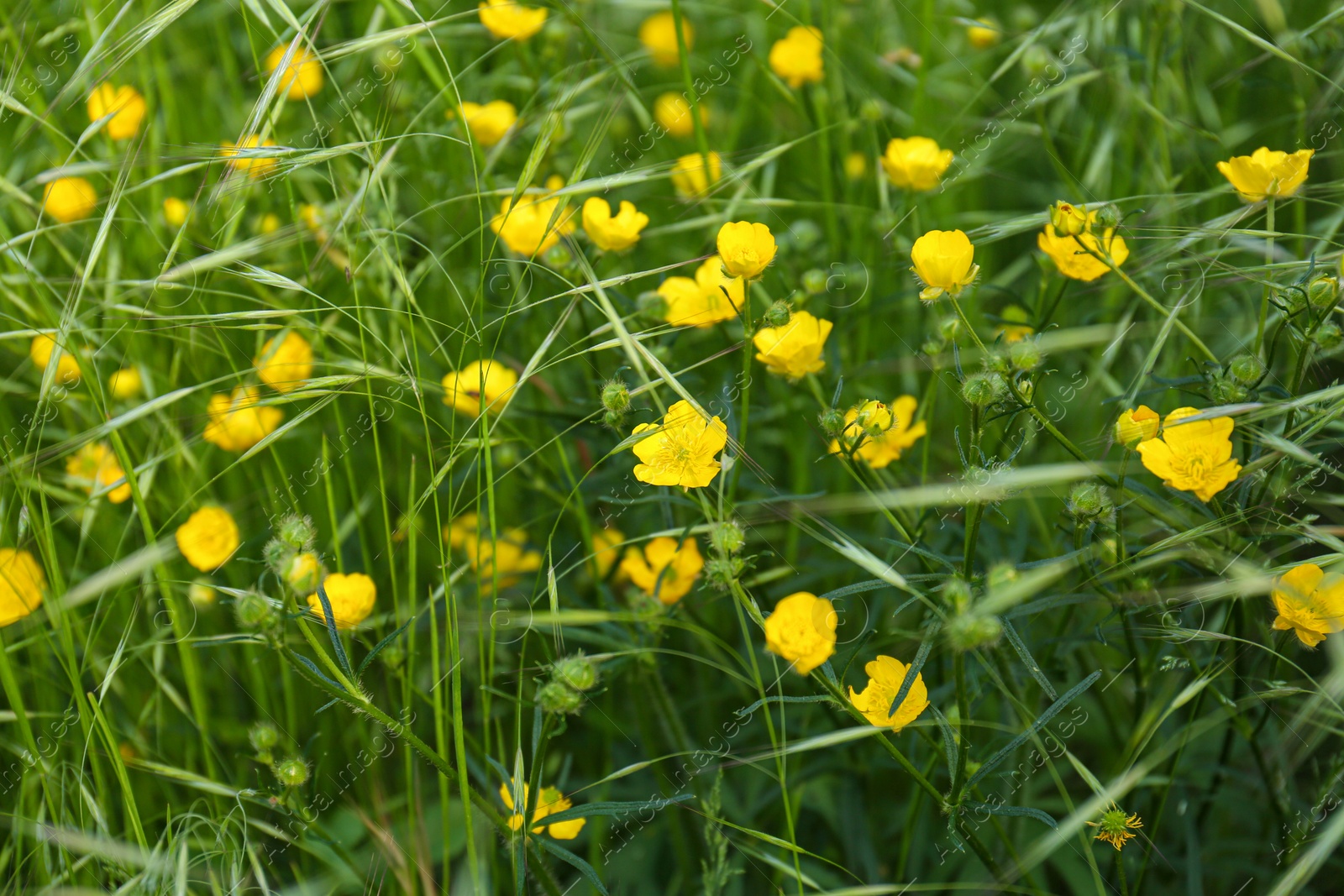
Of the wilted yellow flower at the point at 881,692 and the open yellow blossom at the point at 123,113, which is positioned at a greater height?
the open yellow blossom at the point at 123,113

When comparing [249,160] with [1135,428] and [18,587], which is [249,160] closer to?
[18,587]

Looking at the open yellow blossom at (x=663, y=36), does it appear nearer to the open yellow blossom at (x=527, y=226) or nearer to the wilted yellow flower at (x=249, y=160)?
the open yellow blossom at (x=527, y=226)

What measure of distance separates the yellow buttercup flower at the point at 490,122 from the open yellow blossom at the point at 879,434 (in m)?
0.80

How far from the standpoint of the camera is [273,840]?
1376 mm

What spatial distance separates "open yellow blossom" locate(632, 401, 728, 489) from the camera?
977mm

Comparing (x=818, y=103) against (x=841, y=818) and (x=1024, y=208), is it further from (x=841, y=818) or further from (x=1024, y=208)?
(x=841, y=818)

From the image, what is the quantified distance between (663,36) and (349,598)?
1.72 m

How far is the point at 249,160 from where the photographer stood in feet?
3.67

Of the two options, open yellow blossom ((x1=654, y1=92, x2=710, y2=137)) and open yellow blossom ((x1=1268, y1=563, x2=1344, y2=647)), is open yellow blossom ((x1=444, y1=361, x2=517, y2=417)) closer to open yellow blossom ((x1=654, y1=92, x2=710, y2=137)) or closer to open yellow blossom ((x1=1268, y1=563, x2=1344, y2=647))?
open yellow blossom ((x1=654, y1=92, x2=710, y2=137))

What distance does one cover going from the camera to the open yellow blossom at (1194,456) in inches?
38.1

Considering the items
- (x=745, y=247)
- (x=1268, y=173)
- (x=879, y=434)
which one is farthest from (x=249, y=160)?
(x=1268, y=173)

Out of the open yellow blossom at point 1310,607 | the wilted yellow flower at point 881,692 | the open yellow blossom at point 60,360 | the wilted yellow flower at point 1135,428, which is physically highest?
the open yellow blossom at point 60,360

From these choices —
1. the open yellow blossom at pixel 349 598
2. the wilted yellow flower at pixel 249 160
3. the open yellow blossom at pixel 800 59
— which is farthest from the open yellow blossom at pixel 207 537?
the open yellow blossom at pixel 800 59

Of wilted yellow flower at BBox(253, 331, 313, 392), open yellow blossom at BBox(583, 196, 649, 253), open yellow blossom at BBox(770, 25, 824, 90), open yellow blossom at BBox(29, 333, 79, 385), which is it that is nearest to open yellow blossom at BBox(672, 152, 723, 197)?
open yellow blossom at BBox(583, 196, 649, 253)
